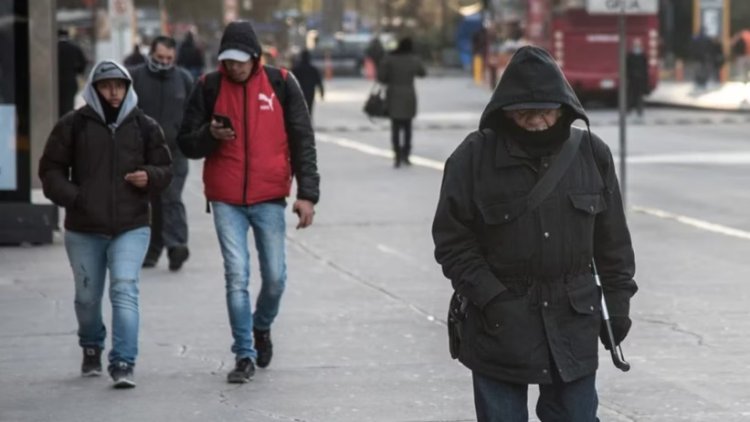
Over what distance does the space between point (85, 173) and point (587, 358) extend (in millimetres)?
3987

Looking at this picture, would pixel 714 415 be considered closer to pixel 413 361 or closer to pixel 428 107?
pixel 413 361

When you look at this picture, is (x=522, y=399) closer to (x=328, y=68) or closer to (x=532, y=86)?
(x=532, y=86)

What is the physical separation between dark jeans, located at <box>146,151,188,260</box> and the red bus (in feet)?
93.9

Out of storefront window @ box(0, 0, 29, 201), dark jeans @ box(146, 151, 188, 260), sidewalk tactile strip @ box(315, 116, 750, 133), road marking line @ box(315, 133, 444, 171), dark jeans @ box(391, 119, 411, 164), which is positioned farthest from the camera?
sidewalk tactile strip @ box(315, 116, 750, 133)

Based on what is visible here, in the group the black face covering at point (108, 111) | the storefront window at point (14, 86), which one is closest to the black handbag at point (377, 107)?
the storefront window at point (14, 86)

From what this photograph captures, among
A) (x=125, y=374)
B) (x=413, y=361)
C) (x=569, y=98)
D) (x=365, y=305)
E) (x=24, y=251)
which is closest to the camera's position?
(x=569, y=98)

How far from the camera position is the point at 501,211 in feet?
18.2

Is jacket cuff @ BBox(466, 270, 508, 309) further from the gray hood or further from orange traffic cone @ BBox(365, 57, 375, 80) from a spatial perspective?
orange traffic cone @ BBox(365, 57, 375, 80)

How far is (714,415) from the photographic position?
8.06 meters

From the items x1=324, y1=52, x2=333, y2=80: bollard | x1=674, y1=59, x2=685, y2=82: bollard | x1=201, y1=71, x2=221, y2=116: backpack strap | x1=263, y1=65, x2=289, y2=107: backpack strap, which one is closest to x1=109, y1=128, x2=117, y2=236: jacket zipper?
x1=201, y1=71, x2=221, y2=116: backpack strap

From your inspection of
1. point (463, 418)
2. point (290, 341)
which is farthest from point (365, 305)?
point (463, 418)

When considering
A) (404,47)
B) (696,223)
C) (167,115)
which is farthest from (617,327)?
(404,47)

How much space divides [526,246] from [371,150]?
74.5 ft

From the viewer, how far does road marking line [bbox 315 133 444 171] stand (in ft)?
80.8
